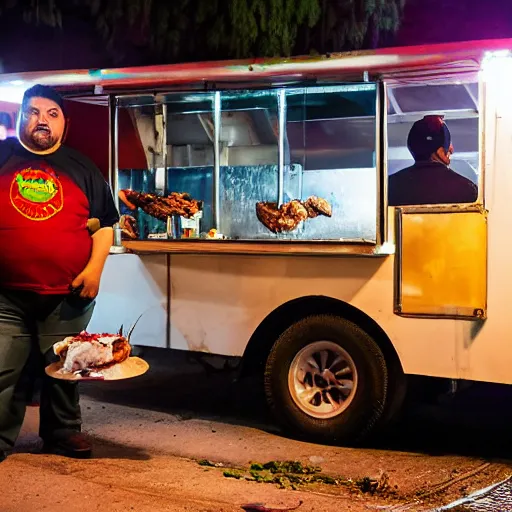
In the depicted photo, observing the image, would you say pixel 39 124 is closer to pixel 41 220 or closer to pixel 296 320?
pixel 41 220

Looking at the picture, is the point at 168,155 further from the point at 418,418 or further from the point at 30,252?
the point at 418,418

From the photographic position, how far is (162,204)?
20.6 ft

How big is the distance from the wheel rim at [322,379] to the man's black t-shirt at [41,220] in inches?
69.3

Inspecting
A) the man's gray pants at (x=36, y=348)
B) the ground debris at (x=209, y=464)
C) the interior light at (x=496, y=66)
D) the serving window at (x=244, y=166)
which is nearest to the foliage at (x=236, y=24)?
the serving window at (x=244, y=166)

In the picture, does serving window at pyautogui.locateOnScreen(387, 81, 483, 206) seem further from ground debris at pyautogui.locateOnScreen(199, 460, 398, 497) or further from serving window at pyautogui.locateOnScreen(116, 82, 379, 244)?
ground debris at pyautogui.locateOnScreen(199, 460, 398, 497)

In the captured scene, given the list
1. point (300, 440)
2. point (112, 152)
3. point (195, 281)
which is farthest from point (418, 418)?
point (112, 152)

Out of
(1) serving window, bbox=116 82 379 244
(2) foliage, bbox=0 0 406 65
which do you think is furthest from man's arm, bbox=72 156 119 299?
(2) foliage, bbox=0 0 406 65

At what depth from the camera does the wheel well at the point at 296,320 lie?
5.41 m

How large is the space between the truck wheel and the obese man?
1.46m

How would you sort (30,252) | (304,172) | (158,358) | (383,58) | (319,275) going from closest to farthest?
(30,252) < (383,58) < (319,275) < (304,172) < (158,358)

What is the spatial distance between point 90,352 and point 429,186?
8.37 ft

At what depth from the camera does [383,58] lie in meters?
5.07

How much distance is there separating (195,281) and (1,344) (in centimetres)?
164

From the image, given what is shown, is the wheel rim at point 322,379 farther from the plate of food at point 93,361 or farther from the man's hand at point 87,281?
the man's hand at point 87,281
